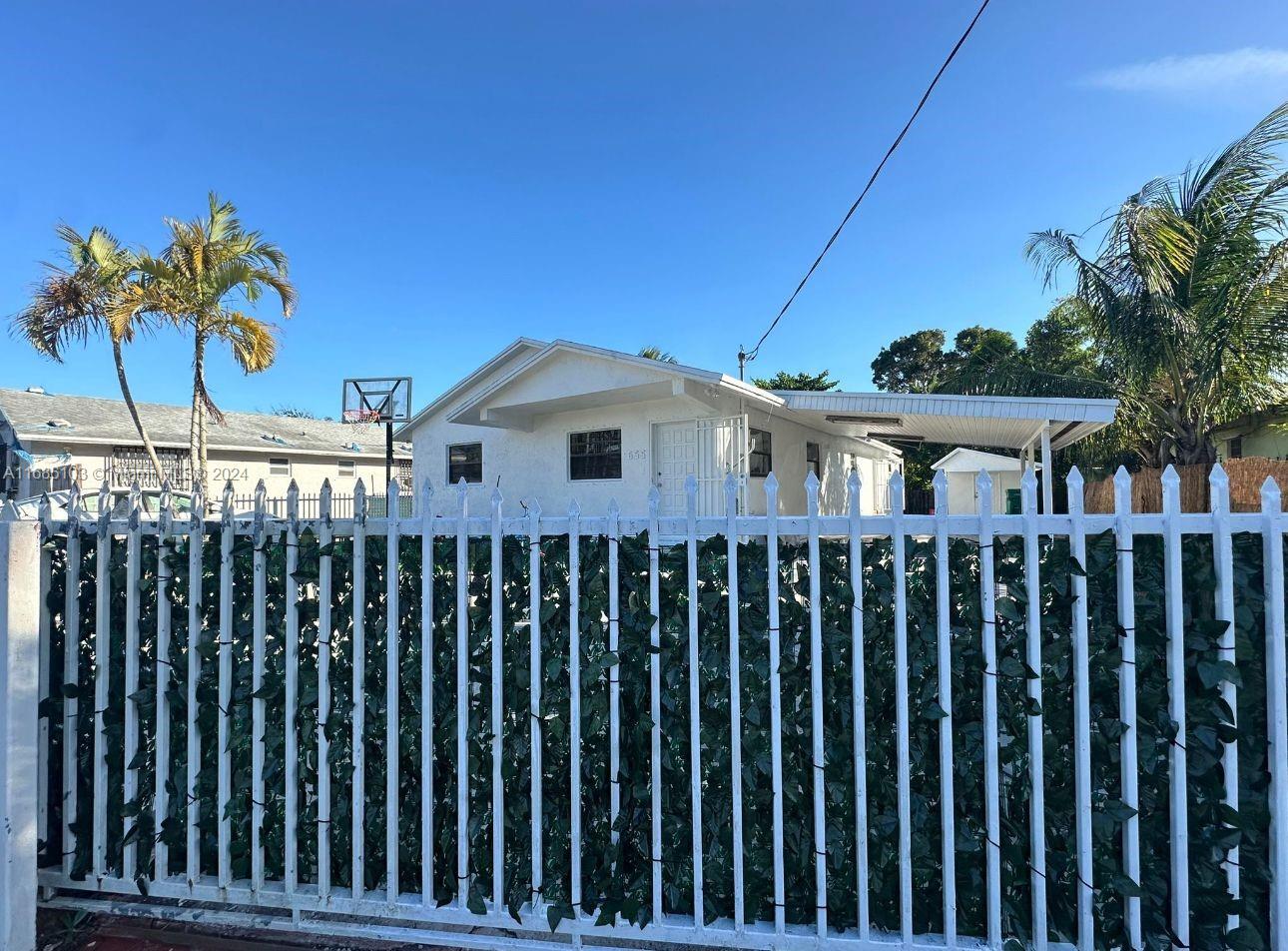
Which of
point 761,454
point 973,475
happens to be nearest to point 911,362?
point 973,475

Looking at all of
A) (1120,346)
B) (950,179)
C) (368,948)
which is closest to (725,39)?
(950,179)

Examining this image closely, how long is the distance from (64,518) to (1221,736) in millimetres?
4641

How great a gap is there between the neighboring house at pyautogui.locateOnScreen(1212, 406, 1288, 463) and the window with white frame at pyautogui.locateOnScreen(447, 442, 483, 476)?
16.7m

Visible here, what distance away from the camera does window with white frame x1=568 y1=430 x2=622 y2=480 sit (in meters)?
11.9

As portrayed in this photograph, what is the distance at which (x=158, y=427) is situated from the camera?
19.2m

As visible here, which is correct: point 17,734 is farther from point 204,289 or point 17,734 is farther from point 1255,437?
point 1255,437

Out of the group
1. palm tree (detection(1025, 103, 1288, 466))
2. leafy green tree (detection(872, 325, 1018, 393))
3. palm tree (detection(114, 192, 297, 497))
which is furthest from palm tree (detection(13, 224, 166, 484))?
leafy green tree (detection(872, 325, 1018, 393))

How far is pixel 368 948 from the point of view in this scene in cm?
228

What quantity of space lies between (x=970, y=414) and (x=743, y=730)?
885 cm

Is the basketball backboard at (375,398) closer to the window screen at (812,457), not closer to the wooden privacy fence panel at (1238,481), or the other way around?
the window screen at (812,457)

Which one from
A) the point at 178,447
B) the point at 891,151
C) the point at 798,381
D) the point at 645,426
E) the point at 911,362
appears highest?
the point at 911,362

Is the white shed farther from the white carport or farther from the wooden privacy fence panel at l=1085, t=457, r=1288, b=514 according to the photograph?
the wooden privacy fence panel at l=1085, t=457, r=1288, b=514

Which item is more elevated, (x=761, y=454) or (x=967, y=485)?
(x=761, y=454)

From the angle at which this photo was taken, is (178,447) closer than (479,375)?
No
